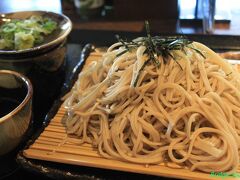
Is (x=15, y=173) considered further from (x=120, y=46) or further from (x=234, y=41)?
(x=234, y=41)

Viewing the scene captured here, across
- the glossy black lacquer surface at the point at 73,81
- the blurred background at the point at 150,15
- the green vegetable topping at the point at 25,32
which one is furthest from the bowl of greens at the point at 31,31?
the blurred background at the point at 150,15

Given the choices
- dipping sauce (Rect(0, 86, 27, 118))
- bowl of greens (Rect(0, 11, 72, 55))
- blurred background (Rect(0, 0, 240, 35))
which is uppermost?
bowl of greens (Rect(0, 11, 72, 55))

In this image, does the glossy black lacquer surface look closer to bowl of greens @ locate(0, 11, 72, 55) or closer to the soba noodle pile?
the soba noodle pile

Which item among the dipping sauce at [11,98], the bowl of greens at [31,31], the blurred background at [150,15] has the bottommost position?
the blurred background at [150,15]

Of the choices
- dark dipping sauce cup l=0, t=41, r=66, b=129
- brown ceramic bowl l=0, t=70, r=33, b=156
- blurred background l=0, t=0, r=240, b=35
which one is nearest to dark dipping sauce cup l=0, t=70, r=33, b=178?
brown ceramic bowl l=0, t=70, r=33, b=156

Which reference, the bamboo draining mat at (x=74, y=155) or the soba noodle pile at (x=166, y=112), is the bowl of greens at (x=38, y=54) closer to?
the bamboo draining mat at (x=74, y=155)

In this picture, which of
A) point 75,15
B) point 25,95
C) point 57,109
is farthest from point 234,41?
point 75,15
